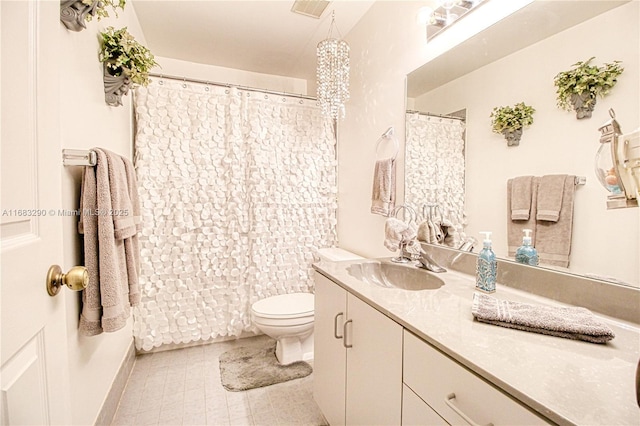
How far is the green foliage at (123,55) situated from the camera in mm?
1419

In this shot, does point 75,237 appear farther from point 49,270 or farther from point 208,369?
point 208,369

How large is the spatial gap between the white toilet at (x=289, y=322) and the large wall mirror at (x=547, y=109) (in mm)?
1220

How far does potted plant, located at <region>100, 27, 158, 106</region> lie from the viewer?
1421 mm

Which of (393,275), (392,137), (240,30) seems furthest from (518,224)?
(240,30)

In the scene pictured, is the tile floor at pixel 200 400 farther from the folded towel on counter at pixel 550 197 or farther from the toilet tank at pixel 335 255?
the folded towel on counter at pixel 550 197

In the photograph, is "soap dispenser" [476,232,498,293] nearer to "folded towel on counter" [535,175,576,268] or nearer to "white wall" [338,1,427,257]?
"folded towel on counter" [535,175,576,268]

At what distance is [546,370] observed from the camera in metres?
0.62

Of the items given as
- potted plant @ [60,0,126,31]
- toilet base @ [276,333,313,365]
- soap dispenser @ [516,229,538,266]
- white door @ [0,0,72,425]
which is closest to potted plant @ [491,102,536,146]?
soap dispenser @ [516,229,538,266]

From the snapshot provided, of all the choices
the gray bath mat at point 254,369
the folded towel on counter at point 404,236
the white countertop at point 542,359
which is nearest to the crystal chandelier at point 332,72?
the folded towel on counter at point 404,236

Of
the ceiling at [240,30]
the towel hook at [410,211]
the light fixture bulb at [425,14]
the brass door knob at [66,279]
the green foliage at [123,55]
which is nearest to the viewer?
the brass door knob at [66,279]

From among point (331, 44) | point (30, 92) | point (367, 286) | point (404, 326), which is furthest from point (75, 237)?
point (331, 44)

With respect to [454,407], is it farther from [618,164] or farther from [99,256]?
[99,256]

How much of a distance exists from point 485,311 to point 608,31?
3.15ft

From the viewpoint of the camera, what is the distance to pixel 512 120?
1.21 m
